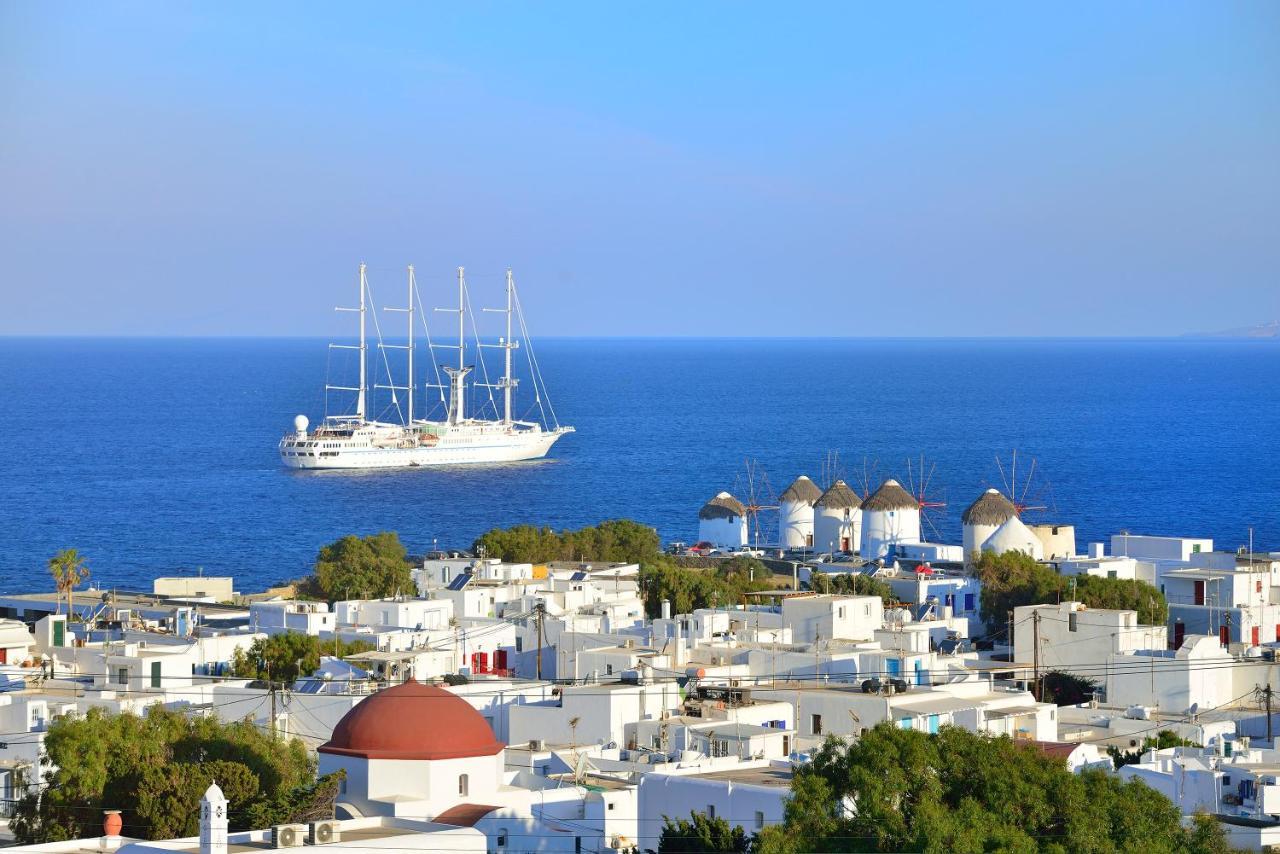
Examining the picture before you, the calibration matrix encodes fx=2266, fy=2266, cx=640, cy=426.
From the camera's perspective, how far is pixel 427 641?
3281 centimetres

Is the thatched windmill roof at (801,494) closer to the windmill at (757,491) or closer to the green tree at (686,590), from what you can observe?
the green tree at (686,590)

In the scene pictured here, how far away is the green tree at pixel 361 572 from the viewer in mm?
42938

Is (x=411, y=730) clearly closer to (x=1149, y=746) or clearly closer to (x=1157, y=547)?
(x=1149, y=746)

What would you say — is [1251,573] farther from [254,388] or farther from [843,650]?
[254,388]

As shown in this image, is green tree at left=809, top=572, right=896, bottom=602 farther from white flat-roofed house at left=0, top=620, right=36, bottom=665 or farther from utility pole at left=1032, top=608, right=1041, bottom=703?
white flat-roofed house at left=0, top=620, right=36, bottom=665

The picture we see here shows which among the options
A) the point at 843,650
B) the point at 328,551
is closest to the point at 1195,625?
the point at 843,650

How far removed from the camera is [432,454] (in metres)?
113

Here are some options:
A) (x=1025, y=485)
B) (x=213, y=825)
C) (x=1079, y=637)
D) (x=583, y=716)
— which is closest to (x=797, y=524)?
(x=1079, y=637)

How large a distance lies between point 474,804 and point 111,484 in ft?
254

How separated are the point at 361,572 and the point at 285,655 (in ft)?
44.0

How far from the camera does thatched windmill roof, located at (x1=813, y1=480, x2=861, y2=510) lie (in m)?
55.0

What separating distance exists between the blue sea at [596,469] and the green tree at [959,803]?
145 ft

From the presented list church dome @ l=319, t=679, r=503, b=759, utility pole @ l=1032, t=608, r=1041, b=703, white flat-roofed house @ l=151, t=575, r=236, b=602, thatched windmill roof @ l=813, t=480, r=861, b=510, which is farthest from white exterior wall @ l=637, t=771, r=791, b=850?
thatched windmill roof @ l=813, t=480, r=861, b=510

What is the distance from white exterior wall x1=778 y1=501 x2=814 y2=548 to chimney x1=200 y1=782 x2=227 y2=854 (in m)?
41.2
